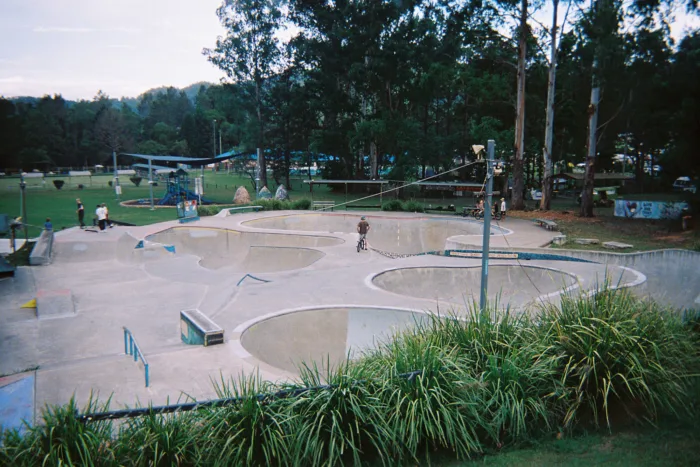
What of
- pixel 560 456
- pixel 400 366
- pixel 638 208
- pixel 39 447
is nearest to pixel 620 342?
pixel 560 456

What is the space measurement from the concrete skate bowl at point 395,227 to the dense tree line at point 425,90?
728 centimetres

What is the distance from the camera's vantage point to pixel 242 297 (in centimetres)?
1333

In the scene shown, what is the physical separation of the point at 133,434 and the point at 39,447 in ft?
2.96

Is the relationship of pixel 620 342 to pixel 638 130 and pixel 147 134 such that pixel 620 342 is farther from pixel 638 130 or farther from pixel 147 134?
pixel 147 134

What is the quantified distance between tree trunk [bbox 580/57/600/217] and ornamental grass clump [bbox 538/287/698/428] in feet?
73.8

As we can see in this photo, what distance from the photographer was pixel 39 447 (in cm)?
512

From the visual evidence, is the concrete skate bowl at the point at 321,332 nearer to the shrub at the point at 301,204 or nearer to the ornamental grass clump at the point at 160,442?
the ornamental grass clump at the point at 160,442

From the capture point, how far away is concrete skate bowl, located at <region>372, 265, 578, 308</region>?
15.4 metres

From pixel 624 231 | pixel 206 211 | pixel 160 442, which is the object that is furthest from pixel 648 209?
pixel 160 442

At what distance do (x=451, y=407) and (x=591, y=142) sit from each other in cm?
2550

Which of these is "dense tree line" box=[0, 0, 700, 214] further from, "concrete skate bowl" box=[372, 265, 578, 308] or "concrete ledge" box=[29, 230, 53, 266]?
"concrete skate bowl" box=[372, 265, 578, 308]

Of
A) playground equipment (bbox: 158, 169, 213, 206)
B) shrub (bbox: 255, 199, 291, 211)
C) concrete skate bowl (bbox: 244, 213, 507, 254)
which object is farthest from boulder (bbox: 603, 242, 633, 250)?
playground equipment (bbox: 158, 169, 213, 206)

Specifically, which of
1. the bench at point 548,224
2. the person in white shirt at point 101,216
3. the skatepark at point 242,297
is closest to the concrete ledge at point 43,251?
the skatepark at point 242,297

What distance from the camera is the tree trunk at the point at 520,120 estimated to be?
29.5 metres
